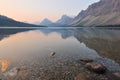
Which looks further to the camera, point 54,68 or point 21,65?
point 21,65

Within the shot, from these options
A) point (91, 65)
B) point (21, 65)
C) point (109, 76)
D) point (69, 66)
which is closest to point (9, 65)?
point (21, 65)

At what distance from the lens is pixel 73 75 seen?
30094mm

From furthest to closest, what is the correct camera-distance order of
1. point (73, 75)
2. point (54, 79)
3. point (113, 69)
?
point (113, 69)
point (73, 75)
point (54, 79)

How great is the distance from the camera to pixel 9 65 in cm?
3681

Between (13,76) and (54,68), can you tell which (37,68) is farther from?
(13,76)

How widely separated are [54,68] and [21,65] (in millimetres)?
7353

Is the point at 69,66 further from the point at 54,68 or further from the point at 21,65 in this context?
the point at 21,65

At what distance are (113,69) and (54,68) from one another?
1125 cm

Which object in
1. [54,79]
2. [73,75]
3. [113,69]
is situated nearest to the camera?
[54,79]

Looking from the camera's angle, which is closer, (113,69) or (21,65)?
(113,69)

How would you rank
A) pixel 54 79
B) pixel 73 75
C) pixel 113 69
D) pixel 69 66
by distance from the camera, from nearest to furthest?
pixel 54 79 < pixel 73 75 < pixel 113 69 < pixel 69 66

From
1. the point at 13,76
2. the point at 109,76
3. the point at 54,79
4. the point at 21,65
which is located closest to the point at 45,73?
the point at 54,79

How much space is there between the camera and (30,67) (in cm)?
3519

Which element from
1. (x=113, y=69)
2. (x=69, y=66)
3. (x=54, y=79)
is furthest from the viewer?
(x=69, y=66)
